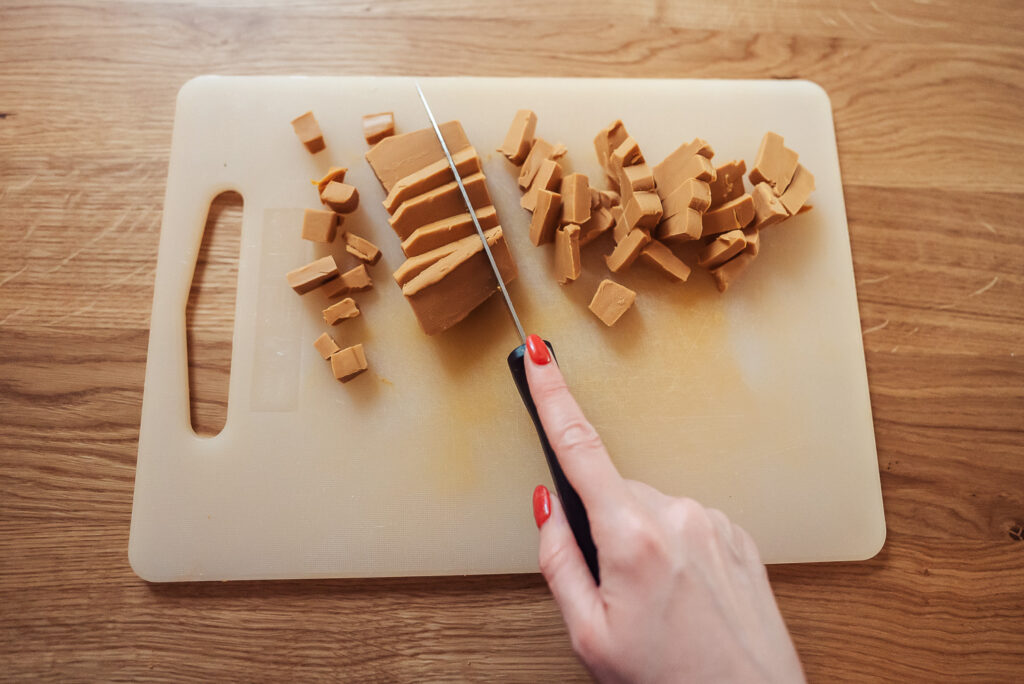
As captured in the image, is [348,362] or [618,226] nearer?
[348,362]

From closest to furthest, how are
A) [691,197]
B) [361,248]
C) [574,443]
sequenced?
[574,443], [691,197], [361,248]

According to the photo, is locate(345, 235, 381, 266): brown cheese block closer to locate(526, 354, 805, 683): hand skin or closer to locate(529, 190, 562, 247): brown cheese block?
locate(529, 190, 562, 247): brown cheese block

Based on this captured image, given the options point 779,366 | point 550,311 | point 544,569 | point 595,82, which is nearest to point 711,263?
point 779,366

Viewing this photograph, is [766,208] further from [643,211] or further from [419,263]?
[419,263]

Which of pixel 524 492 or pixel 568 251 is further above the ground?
pixel 568 251

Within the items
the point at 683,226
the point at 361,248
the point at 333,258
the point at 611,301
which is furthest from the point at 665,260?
the point at 333,258

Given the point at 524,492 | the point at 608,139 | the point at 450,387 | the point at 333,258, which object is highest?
the point at 608,139

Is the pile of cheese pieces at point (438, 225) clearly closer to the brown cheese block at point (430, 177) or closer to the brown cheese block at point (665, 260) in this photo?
the brown cheese block at point (430, 177)

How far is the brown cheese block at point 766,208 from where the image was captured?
6.32ft

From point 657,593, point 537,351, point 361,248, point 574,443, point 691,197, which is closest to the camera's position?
point 657,593

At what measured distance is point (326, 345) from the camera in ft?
6.14

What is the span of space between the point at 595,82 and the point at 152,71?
1.55m

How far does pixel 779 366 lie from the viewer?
2.00 meters

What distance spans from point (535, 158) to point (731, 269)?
0.73m
